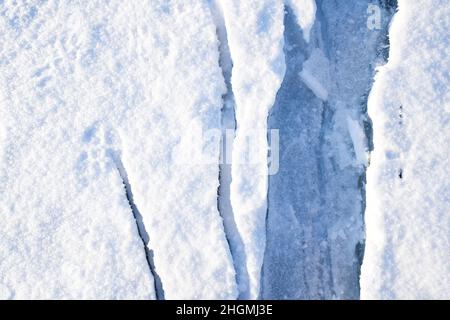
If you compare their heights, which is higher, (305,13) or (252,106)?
(305,13)

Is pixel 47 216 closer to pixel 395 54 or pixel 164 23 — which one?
pixel 164 23

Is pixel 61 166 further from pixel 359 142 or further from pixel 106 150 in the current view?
pixel 359 142

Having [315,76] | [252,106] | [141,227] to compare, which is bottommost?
[141,227]

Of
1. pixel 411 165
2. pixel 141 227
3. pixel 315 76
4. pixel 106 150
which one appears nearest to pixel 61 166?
pixel 106 150

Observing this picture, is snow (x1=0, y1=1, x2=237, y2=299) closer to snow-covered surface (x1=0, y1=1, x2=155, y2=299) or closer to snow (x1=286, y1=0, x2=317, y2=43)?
snow-covered surface (x1=0, y1=1, x2=155, y2=299)

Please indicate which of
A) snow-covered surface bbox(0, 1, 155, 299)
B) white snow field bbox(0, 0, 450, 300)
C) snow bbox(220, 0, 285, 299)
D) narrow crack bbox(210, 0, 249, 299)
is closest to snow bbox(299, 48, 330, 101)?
white snow field bbox(0, 0, 450, 300)

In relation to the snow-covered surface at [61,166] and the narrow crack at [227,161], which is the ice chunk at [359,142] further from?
the snow-covered surface at [61,166]
